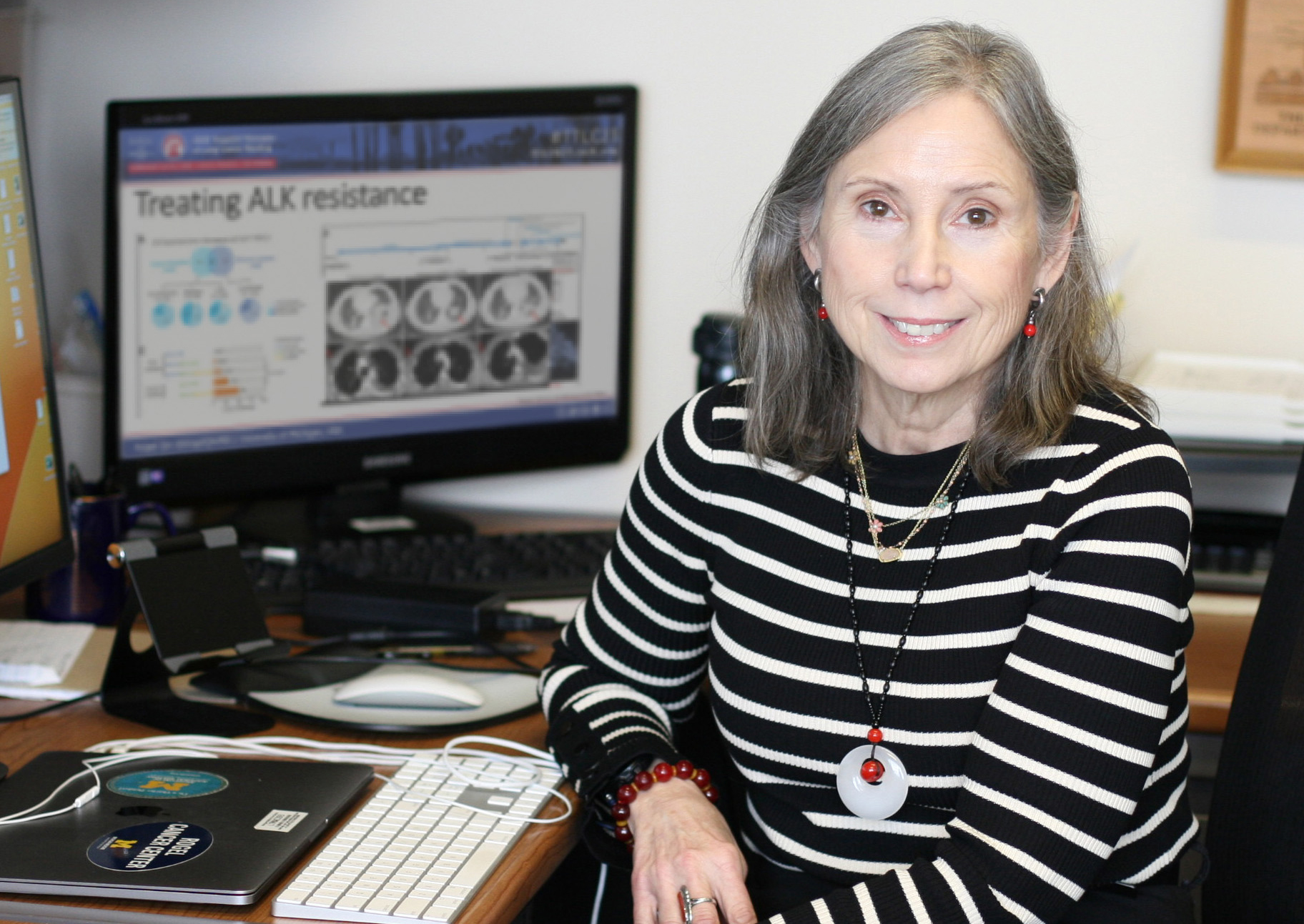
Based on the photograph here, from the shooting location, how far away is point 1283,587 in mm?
1125

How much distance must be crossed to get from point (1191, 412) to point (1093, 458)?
561 mm

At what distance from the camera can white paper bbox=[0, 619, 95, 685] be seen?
132cm

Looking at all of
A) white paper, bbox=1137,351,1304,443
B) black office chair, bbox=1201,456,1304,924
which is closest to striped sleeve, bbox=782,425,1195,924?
black office chair, bbox=1201,456,1304,924

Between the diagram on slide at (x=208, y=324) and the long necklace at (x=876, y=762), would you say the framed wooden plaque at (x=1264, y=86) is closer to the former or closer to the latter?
the long necklace at (x=876, y=762)

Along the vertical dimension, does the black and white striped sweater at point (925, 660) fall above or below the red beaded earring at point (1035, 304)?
below

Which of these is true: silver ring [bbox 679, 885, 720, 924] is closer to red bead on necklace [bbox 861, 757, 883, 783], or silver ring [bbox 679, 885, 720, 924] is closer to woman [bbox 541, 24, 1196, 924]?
woman [bbox 541, 24, 1196, 924]

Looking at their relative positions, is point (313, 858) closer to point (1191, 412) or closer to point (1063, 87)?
point (1191, 412)

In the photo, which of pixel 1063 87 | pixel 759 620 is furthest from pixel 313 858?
pixel 1063 87

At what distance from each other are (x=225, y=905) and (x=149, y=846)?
0.09 metres

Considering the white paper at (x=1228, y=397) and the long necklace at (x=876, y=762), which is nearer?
the long necklace at (x=876, y=762)

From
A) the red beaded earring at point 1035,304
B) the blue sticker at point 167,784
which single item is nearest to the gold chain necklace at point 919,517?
the red beaded earring at point 1035,304

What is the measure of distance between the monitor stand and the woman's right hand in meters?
0.72

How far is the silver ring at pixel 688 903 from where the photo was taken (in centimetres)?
109

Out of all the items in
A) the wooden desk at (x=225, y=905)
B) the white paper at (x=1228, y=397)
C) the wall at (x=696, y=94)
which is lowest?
the wooden desk at (x=225, y=905)
